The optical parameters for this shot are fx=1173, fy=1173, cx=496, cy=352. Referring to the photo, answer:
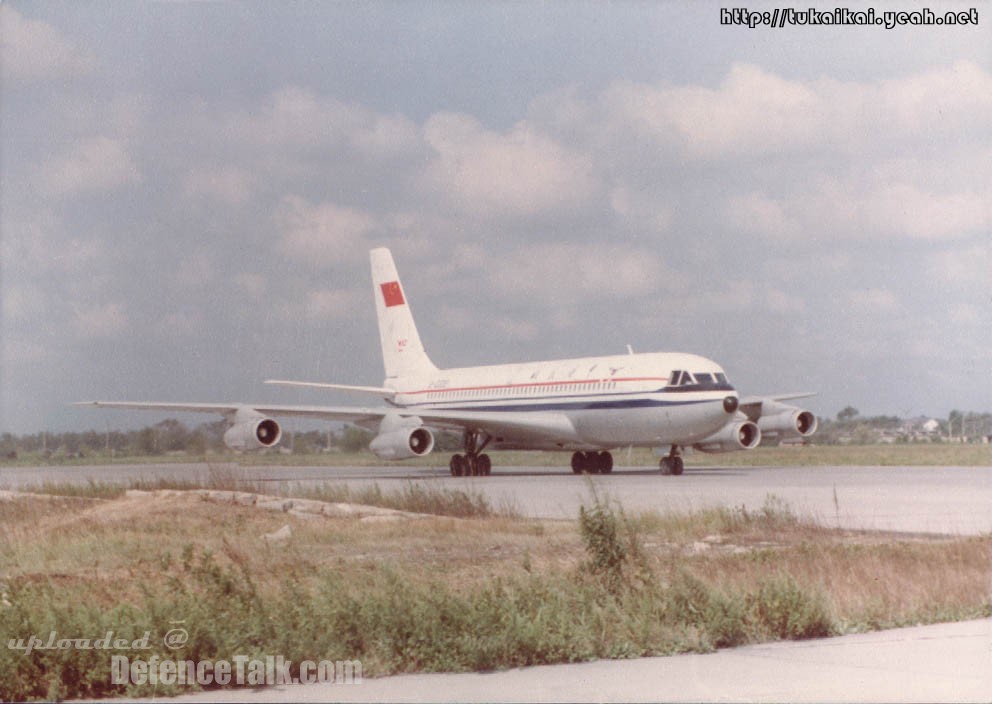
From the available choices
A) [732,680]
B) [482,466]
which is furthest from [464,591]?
[482,466]

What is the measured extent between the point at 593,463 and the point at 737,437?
544 cm

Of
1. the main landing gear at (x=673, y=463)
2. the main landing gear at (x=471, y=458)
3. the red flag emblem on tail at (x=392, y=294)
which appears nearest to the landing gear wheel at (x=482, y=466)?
the main landing gear at (x=471, y=458)

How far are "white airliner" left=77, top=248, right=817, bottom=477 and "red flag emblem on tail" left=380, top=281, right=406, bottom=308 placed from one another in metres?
5.63

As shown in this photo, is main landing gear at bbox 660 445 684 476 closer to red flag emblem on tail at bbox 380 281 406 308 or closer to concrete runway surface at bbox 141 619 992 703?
red flag emblem on tail at bbox 380 281 406 308

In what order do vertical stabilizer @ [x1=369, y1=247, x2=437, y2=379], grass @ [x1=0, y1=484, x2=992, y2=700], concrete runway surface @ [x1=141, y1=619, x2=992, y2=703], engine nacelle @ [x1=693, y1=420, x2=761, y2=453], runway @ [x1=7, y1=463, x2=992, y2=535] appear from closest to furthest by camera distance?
concrete runway surface @ [x1=141, y1=619, x2=992, y2=703] → grass @ [x1=0, y1=484, x2=992, y2=700] → runway @ [x1=7, y1=463, x2=992, y2=535] → engine nacelle @ [x1=693, y1=420, x2=761, y2=453] → vertical stabilizer @ [x1=369, y1=247, x2=437, y2=379]

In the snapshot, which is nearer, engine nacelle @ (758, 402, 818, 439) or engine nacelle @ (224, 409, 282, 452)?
engine nacelle @ (224, 409, 282, 452)

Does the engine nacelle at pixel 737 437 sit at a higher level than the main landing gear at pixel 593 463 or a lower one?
higher

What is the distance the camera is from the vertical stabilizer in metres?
42.4

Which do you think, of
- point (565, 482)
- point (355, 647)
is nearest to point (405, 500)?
point (565, 482)

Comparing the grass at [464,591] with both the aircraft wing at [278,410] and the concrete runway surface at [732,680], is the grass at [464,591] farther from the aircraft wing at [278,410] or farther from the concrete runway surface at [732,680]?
the aircraft wing at [278,410]

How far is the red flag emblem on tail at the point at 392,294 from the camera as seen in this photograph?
145 feet

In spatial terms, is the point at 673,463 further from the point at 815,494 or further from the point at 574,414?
the point at 815,494

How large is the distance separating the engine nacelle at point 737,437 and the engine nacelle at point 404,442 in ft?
24.9

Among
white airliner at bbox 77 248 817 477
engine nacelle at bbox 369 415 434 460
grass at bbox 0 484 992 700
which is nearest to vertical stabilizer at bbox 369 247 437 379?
white airliner at bbox 77 248 817 477
